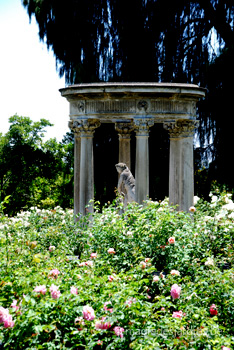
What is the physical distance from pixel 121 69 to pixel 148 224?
62.3 feet

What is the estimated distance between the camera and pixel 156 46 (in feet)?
98.0

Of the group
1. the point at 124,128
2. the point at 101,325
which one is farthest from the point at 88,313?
the point at 124,128

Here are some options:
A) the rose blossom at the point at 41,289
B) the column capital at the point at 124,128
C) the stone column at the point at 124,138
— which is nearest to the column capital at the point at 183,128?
the column capital at the point at 124,128

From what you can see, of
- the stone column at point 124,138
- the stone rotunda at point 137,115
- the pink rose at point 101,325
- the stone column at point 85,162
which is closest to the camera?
the pink rose at point 101,325

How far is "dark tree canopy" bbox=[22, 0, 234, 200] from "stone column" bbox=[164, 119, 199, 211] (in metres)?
9.02

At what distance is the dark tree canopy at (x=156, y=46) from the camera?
28531mm

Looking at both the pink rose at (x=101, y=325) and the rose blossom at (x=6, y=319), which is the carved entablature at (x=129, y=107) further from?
the rose blossom at (x=6, y=319)

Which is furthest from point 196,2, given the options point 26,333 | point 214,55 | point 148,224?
point 26,333

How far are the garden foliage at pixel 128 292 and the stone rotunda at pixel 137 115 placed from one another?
5.94 m

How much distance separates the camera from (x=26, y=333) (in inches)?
279

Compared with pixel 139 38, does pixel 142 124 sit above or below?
below

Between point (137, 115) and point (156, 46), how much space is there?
12.4 metres

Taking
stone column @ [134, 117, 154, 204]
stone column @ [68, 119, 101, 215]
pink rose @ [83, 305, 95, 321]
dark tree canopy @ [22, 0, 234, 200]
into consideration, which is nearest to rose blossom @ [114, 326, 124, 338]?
pink rose @ [83, 305, 95, 321]

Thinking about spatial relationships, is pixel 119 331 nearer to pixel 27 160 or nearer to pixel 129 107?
pixel 129 107
